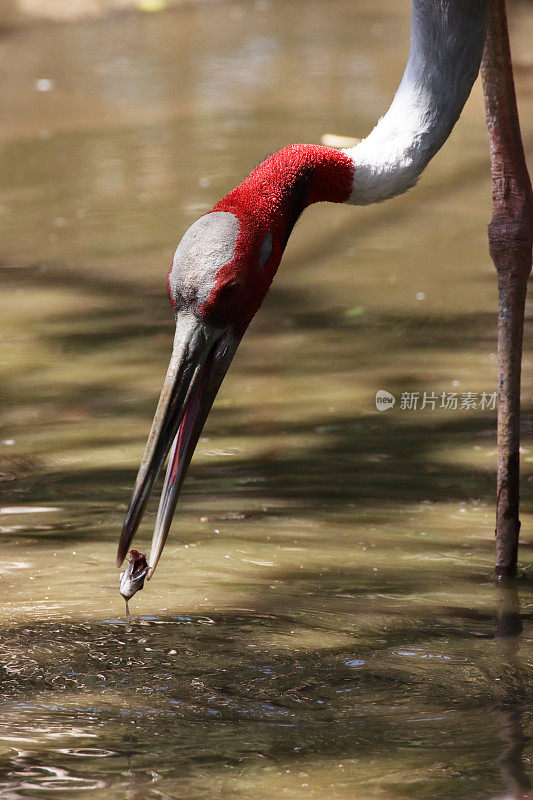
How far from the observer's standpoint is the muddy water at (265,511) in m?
3.14

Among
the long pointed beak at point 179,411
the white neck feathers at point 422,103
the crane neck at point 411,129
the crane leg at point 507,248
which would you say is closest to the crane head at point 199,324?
the long pointed beak at point 179,411

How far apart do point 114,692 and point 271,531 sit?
1.27 m

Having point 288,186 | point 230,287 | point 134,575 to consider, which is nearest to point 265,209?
point 288,186

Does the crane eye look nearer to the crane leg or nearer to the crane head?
the crane head

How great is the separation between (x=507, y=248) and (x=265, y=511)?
1.13 metres

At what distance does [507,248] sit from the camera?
452 cm

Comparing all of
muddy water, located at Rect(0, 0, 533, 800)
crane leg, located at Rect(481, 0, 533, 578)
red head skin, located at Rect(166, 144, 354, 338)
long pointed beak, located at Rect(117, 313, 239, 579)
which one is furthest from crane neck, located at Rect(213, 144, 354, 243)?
muddy water, located at Rect(0, 0, 533, 800)

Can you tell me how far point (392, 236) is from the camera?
8500 millimetres

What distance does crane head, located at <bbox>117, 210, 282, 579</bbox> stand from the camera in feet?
11.8

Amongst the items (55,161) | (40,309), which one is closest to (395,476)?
(40,309)

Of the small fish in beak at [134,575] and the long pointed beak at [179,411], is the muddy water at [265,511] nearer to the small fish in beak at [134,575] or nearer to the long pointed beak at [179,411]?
the small fish in beak at [134,575]

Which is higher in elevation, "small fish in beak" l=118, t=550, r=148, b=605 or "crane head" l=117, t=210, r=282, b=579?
"crane head" l=117, t=210, r=282, b=579

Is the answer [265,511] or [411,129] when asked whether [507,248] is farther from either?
[265,511]

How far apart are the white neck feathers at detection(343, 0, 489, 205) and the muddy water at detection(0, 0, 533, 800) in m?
1.16
